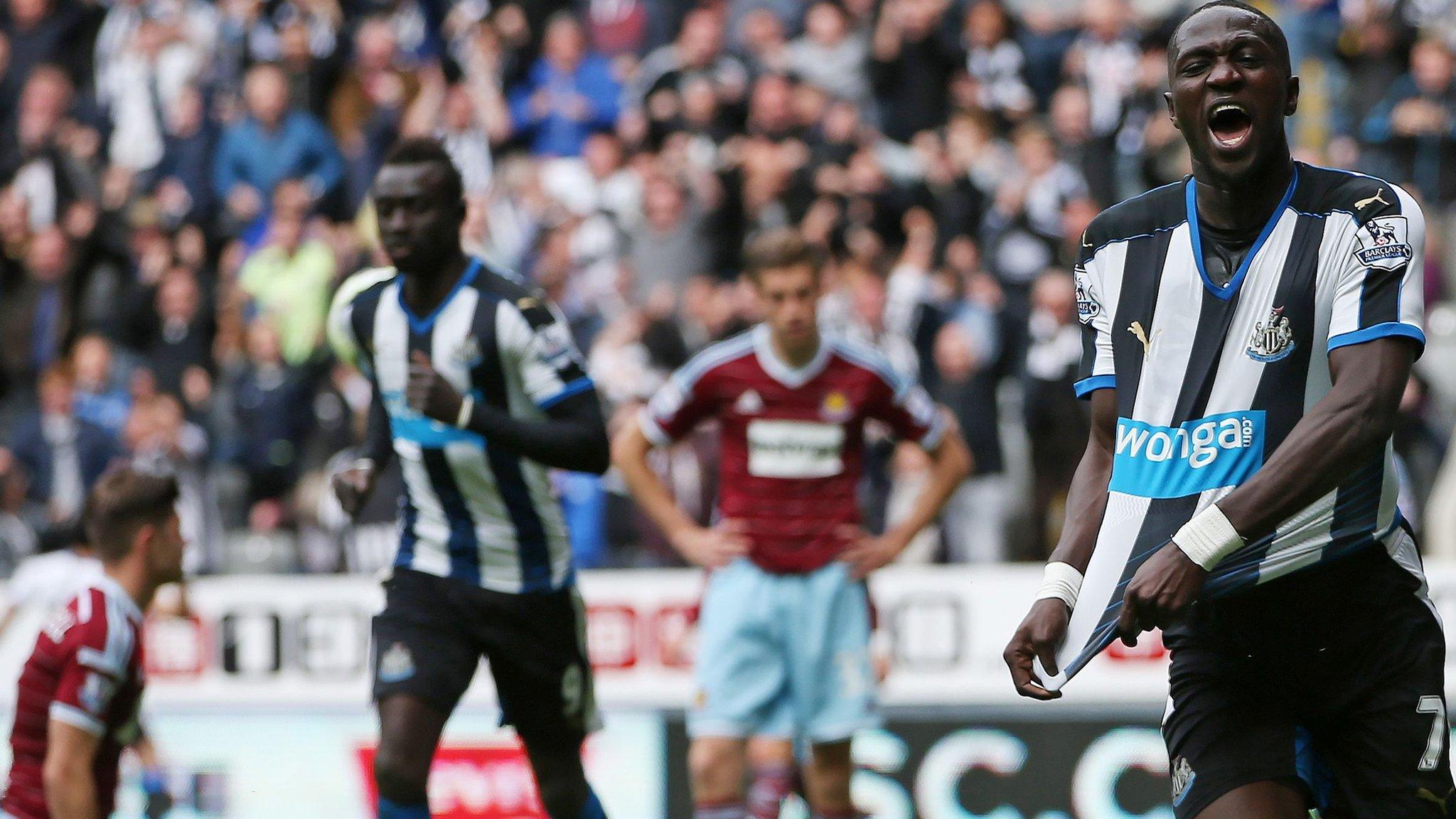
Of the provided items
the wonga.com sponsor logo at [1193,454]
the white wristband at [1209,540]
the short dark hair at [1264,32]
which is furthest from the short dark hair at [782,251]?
the white wristband at [1209,540]

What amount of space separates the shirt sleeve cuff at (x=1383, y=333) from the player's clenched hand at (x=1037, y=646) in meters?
0.79

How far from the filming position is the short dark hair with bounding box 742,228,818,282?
7246 millimetres

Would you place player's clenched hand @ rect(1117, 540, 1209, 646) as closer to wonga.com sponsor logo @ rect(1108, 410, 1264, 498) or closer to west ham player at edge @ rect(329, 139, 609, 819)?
wonga.com sponsor logo @ rect(1108, 410, 1264, 498)

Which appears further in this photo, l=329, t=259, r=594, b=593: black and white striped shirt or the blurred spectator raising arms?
the blurred spectator raising arms

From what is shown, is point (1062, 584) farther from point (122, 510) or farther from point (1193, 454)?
point (122, 510)

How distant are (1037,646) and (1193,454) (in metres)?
0.52

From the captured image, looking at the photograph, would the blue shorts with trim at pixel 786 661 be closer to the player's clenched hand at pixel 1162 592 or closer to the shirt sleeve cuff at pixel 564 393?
the shirt sleeve cuff at pixel 564 393

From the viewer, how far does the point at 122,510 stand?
19.3 feet

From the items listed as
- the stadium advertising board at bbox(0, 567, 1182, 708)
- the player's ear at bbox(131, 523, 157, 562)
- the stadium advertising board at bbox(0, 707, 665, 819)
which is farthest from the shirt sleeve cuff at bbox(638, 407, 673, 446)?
the player's ear at bbox(131, 523, 157, 562)

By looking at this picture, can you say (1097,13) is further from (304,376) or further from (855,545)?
(855,545)

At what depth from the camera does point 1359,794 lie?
152 inches

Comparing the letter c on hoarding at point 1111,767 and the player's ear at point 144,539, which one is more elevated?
the player's ear at point 144,539

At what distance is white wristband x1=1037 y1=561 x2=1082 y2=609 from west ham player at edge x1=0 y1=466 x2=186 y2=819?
2919mm

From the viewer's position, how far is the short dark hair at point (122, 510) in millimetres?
5879
